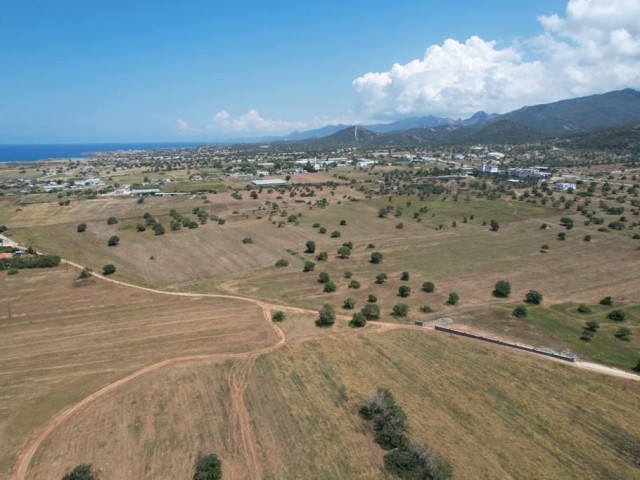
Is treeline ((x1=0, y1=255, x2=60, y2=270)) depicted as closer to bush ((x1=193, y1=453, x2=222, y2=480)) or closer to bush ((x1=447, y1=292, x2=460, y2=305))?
bush ((x1=193, y1=453, x2=222, y2=480))

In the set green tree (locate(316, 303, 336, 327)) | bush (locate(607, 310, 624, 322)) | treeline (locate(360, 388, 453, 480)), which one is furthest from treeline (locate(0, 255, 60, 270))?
bush (locate(607, 310, 624, 322))

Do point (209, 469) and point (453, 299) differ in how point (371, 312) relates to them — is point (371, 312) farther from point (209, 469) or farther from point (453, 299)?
point (209, 469)

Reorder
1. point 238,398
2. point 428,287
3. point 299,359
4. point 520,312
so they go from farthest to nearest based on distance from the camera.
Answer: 1. point 428,287
2. point 520,312
3. point 299,359
4. point 238,398

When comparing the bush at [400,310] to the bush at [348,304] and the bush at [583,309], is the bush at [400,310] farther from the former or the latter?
the bush at [583,309]

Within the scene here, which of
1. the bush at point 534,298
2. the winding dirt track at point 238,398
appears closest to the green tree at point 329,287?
the winding dirt track at point 238,398

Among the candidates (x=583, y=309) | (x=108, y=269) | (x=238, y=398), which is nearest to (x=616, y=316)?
(x=583, y=309)

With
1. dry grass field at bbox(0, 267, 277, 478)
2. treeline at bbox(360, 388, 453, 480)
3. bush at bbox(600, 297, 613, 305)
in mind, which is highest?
dry grass field at bbox(0, 267, 277, 478)
